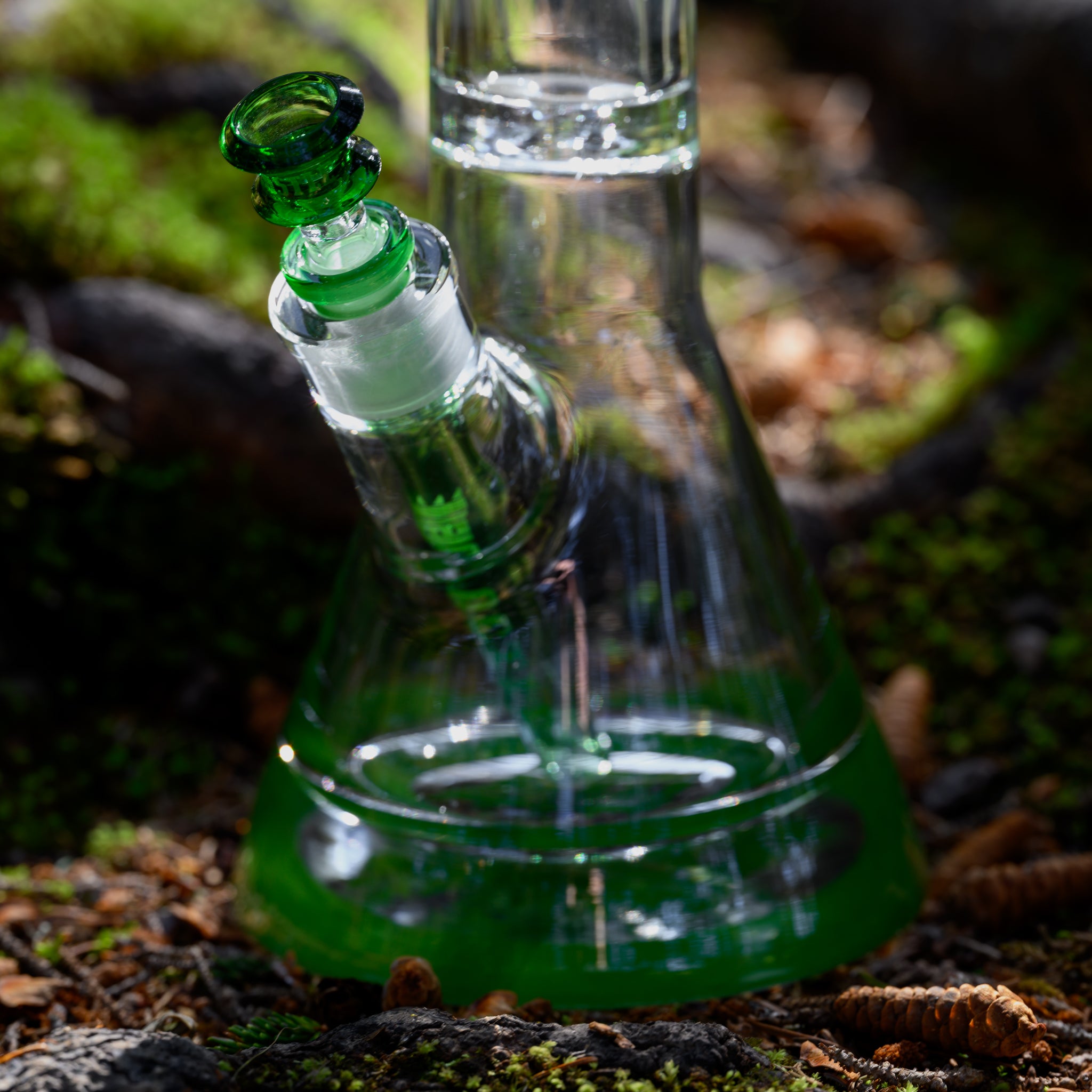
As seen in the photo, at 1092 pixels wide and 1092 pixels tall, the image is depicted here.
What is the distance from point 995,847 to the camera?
3.34ft

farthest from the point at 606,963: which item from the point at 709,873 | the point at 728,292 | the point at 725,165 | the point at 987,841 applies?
the point at 725,165

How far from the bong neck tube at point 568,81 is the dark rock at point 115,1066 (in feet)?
1.85

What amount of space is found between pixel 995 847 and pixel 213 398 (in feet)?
3.21

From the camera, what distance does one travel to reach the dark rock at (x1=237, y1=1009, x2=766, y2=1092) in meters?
0.62

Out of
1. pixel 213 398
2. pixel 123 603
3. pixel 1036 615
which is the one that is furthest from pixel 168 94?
pixel 1036 615

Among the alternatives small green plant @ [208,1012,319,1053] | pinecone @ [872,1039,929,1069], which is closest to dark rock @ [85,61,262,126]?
small green plant @ [208,1012,319,1053]

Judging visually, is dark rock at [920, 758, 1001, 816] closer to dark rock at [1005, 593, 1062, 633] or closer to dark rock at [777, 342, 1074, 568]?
dark rock at [1005, 593, 1062, 633]

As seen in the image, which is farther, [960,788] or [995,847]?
[960,788]

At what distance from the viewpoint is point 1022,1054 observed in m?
0.70

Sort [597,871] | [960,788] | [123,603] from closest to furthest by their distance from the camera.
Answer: [597,871]
[960,788]
[123,603]

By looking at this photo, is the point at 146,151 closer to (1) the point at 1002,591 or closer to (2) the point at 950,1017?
(1) the point at 1002,591

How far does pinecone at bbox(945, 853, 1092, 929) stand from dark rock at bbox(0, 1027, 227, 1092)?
1.92 feet

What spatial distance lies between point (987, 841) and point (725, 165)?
6.16 feet

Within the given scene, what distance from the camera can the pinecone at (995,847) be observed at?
1.01 meters
